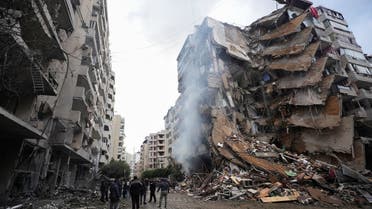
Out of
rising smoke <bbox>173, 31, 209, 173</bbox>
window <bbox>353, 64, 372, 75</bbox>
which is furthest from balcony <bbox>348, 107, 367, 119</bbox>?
rising smoke <bbox>173, 31, 209, 173</bbox>

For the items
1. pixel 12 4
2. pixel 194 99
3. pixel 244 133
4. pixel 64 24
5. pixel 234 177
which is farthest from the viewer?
pixel 194 99

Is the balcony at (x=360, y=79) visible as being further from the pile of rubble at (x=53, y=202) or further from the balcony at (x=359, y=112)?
the pile of rubble at (x=53, y=202)

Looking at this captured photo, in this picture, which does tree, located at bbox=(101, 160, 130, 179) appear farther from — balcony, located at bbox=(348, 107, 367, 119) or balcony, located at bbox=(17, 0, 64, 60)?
balcony, located at bbox=(348, 107, 367, 119)

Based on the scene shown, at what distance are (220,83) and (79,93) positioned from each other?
1572cm

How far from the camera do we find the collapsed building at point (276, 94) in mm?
22406

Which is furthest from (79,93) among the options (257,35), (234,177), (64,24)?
(257,35)

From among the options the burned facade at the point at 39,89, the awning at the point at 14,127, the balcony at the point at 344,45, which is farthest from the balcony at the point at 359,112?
the awning at the point at 14,127

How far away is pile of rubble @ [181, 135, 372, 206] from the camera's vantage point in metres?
14.0

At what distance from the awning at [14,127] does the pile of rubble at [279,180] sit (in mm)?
11327

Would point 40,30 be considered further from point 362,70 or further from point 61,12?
point 362,70

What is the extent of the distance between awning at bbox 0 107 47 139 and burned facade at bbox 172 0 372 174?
585 inches

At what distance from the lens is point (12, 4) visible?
6.32 m

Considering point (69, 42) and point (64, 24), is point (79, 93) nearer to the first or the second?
point (69, 42)

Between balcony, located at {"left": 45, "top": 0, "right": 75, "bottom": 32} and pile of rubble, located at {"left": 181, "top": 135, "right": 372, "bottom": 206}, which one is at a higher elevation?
balcony, located at {"left": 45, "top": 0, "right": 75, "bottom": 32}
